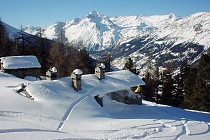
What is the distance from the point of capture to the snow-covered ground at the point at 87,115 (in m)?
23.5

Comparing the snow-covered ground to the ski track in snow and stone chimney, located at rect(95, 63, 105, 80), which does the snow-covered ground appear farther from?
stone chimney, located at rect(95, 63, 105, 80)

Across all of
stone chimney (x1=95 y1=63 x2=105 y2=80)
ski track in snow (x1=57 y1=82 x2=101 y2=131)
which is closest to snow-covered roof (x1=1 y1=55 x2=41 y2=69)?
stone chimney (x1=95 y1=63 x2=105 y2=80)

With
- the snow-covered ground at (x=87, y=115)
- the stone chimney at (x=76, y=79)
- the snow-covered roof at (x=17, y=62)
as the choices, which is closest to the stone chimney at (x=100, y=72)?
the snow-covered ground at (x=87, y=115)

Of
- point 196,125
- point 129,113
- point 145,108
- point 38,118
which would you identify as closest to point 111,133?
point 38,118

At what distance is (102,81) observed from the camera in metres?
38.5

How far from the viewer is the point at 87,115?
29438 millimetres

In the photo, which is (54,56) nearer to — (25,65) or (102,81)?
(25,65)

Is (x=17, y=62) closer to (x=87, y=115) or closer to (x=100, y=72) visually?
(x=100, y=72)

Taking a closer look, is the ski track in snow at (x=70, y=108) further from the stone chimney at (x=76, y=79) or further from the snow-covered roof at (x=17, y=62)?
the snow-covered roof at (x=17, y=62)

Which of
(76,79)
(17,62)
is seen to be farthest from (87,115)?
(17,62)

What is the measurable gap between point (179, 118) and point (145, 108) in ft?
20.0

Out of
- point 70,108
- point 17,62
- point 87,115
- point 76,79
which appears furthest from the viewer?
point 17,62

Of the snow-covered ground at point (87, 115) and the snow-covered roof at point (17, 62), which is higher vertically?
the snow-covered roof at point (17, 62)

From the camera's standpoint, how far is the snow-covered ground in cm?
2353
